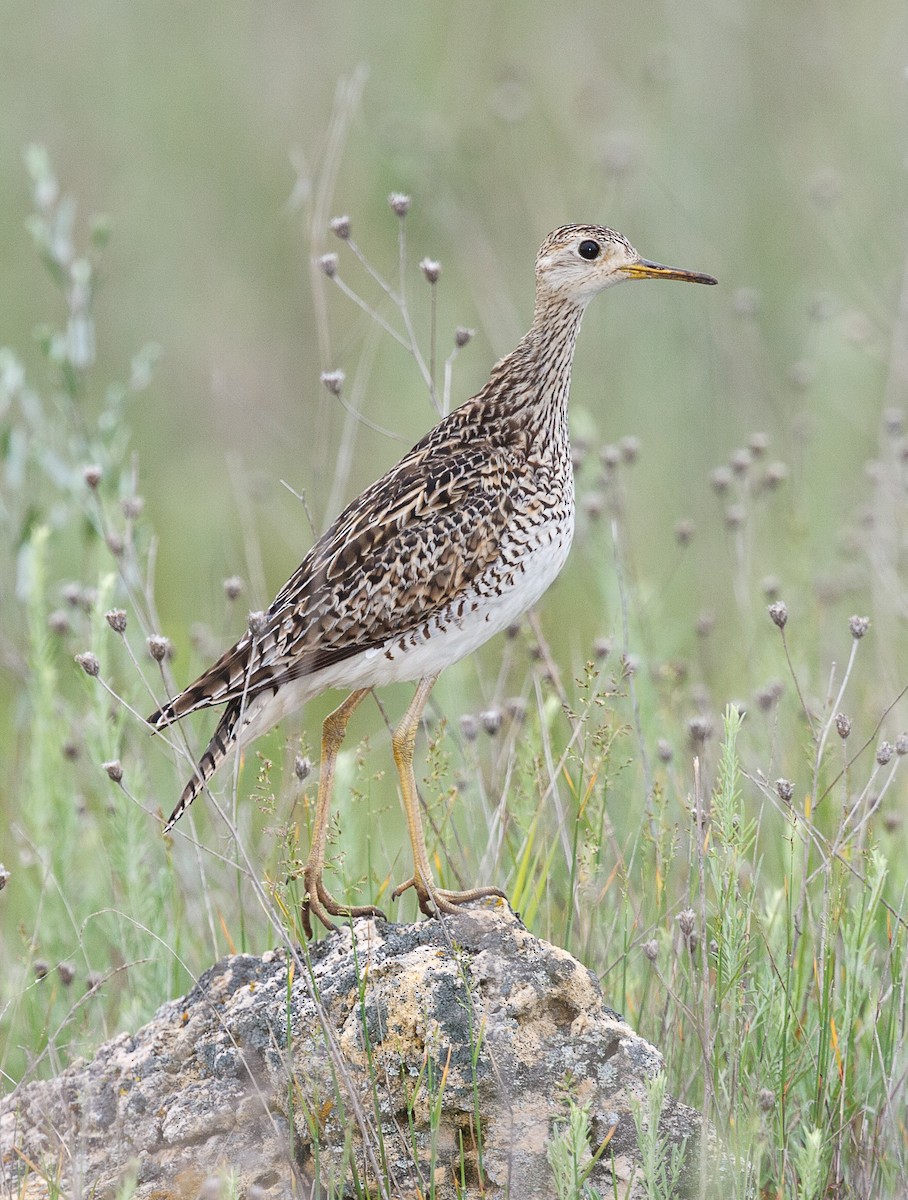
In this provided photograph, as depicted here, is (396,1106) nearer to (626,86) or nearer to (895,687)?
(895,687)

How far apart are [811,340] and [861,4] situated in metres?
3.21

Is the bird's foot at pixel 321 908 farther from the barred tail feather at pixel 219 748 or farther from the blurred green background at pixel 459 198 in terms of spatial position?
the blurred green background at pixel 459 198

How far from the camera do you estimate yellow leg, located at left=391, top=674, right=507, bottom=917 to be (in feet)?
16.2

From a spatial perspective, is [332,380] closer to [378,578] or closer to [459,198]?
[378,578]

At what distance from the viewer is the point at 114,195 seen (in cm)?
1337

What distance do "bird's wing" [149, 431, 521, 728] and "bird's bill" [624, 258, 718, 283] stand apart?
911mm

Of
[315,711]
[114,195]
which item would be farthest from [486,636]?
[114,195]

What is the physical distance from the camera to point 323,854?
5188 millimetres

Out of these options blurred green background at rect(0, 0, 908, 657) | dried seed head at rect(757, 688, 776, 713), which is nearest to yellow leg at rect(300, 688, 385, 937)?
dried seed head at rect(757, 688, 776, 713)

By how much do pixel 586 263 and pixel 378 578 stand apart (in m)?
1.34

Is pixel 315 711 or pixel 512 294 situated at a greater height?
pixel 512 294

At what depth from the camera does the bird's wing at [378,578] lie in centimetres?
518

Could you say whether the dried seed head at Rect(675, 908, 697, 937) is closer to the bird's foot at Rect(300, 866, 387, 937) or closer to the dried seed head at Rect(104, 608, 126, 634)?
the bird's foot at Rect(300, 866, 387, 937)

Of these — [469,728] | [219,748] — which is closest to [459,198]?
[469,728]
